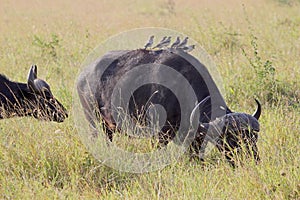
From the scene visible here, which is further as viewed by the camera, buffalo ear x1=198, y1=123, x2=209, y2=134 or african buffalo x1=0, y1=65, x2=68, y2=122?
african buffalo x1=0, y1=65, x2=68, y2=122

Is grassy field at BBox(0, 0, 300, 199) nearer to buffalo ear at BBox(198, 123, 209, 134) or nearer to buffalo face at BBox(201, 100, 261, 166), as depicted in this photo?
buffalo face at BBox(201, 100, 261, 166)

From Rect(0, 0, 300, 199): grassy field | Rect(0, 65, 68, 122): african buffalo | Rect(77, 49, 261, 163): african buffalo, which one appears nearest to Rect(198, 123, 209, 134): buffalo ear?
Rect(77, 49, 261, 163): african buffalo

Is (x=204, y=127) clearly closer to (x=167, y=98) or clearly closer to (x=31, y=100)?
(x=167, y=98)

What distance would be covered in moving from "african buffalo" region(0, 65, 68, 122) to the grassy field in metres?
0.17

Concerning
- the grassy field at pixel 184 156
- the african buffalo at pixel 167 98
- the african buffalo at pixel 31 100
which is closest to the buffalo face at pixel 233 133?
the african buffalo at pixel 167 98

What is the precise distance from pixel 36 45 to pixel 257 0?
Answer: 8.29m

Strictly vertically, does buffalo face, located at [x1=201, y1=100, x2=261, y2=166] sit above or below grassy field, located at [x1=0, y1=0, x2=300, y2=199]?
above

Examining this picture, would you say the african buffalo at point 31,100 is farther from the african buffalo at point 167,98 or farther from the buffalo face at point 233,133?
the buffalo face at point 233,133

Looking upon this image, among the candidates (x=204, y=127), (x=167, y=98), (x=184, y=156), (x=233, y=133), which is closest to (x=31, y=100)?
(x=167, y=98)

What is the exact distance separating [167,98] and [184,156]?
2.46 feet

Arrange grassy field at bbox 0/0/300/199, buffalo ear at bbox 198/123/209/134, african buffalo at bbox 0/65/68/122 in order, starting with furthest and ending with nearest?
1. african buffalo at bbox 0/65/68/122
2. buffalo ear at bbox 198/123/209/134
3. grassy field at bbox 0/0/300/199

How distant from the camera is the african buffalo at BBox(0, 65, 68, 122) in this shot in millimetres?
6117

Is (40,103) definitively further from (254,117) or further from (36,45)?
(36,45)

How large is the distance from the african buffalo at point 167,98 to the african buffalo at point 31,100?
0.38 meters
